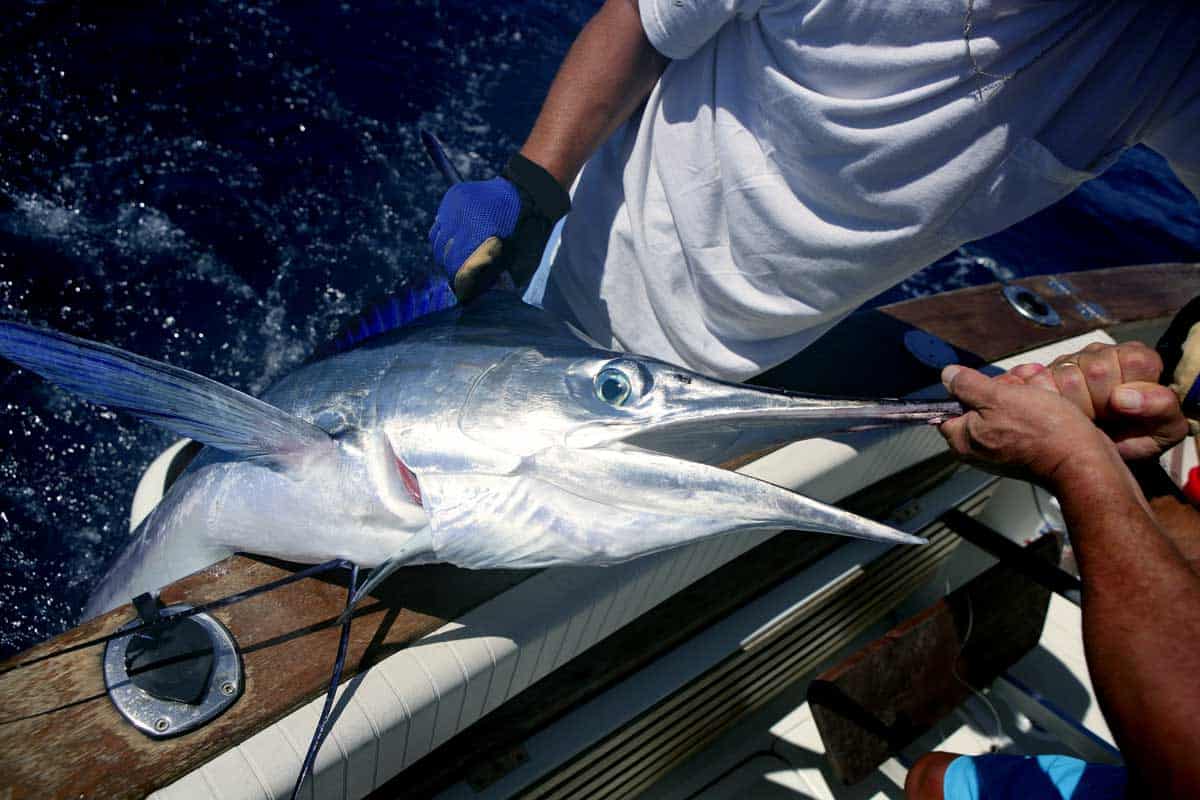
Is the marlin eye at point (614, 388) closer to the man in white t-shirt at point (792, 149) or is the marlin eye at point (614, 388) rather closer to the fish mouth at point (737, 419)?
the fish mouth at point (737, 419)

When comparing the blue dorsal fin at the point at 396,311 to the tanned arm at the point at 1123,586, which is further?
the blue dorsal fin at the point at 396,311

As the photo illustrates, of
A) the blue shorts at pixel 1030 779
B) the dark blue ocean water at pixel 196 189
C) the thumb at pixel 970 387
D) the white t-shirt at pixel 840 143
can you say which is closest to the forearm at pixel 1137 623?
the thumb at pixel 970 387

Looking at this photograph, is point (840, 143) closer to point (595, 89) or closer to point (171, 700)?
point (595, 89)

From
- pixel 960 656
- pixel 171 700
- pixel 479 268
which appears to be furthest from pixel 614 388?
pixel 960 656

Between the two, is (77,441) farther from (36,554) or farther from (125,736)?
(125,736)

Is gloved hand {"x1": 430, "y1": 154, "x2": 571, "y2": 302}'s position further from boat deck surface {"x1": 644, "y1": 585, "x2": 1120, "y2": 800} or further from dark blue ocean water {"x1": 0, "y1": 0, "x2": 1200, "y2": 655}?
dark blue ocean water {"x1": 0, "y1": 0, "x2": 1200, "y2": 655}

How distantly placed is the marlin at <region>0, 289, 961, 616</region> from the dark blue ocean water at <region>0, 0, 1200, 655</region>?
1134 millimetres

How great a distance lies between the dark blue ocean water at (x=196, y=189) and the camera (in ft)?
7.25

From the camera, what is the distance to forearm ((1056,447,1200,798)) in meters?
0.70

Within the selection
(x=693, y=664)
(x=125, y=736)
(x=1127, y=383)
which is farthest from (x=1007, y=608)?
(x=125, y=736)

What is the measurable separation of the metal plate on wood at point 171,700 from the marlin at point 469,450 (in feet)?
0.61

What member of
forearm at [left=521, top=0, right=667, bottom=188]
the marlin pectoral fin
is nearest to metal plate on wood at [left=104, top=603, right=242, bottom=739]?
the marlin pectoral fin

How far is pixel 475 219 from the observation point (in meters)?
1.42

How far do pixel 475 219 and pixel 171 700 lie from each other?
3.11ft
